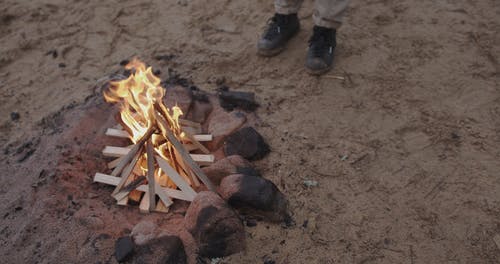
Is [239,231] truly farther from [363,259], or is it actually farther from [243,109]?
[243,109]

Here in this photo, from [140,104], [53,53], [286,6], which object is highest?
[286,6]

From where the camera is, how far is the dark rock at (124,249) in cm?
226

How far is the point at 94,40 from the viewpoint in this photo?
4465mm

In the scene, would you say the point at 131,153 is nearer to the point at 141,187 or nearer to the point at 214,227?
the point at 141,187

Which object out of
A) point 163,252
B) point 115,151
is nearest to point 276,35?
point 115,151

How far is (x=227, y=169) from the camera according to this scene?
8.95ft

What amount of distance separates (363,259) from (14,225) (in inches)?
83.6

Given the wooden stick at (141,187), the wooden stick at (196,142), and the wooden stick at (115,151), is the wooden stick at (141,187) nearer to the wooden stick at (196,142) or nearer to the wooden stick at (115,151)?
the wooden stick at (115,151)

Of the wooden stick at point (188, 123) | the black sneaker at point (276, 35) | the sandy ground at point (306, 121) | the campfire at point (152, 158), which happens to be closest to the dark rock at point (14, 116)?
the sandy ground at point (306, 121)

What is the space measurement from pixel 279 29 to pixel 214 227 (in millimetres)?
2382

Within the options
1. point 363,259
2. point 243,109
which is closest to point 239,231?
point 363,259

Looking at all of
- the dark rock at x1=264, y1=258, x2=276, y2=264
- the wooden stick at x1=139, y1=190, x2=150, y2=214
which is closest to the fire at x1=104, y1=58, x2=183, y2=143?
the wooden stick at x1=139, y1=190, x2=150, y2=214

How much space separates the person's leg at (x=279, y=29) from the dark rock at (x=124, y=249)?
236 cm

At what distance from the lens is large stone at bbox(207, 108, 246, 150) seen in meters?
3.11
